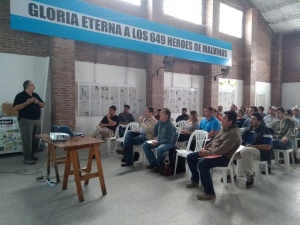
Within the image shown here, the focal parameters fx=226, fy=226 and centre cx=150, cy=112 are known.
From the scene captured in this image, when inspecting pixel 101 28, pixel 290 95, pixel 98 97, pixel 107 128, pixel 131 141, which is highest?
pixel 101 28

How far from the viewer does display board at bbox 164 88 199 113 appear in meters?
8.65

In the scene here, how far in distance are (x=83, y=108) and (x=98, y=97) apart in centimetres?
57

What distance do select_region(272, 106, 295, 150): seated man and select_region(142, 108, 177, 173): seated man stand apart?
2.01 metres

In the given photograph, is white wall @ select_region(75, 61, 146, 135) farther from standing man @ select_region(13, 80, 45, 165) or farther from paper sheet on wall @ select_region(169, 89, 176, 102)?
standing man @ select_region(13, 80, 45, 165)

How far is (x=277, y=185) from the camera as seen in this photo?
352cm

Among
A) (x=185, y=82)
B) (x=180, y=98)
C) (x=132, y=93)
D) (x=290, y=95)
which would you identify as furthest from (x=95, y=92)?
(x=290, y=95)

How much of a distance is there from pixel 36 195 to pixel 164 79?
6291 mm

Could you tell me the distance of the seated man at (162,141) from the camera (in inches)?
156

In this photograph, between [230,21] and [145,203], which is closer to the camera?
[145,203]

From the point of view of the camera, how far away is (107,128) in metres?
5.50

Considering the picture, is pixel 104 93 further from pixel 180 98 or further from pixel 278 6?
pixel 278 6

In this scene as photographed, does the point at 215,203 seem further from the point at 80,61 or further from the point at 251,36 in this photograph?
the point at 251,36

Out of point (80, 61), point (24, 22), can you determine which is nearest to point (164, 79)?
point (80, 61)

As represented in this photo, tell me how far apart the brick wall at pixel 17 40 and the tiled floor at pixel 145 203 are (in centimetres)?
305
